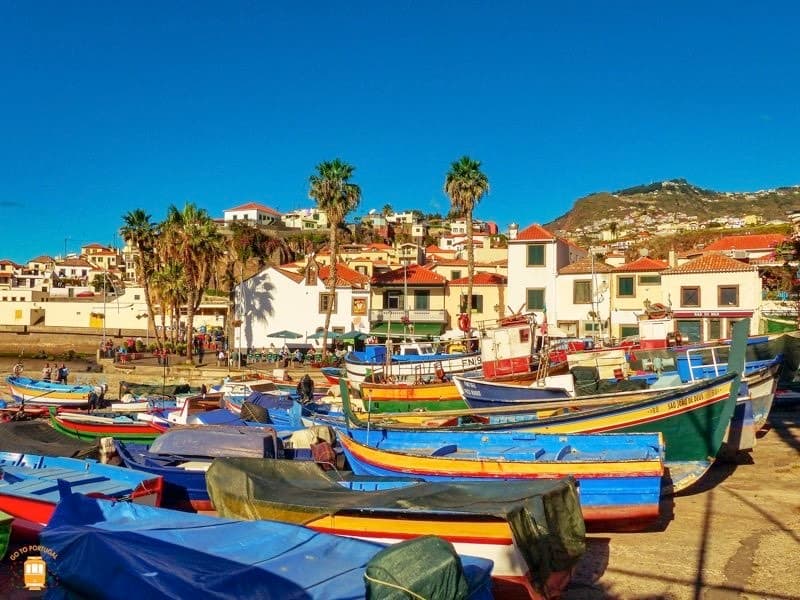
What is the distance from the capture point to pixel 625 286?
4853 cm

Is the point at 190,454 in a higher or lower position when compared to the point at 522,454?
lower

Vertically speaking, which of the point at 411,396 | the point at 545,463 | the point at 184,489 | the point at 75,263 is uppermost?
the point at 75,263

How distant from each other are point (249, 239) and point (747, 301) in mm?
67320

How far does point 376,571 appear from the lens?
7539 mm

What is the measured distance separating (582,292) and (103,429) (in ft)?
110

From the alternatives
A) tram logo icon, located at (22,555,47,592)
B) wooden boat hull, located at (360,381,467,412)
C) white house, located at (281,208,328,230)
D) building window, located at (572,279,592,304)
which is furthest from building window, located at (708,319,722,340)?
white house, located at (281,208,328,230)

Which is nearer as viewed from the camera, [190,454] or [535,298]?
[190,454]

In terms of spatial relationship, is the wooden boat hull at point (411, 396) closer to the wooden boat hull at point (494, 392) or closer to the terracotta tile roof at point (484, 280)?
the wooden boat hull at point (494, 392)

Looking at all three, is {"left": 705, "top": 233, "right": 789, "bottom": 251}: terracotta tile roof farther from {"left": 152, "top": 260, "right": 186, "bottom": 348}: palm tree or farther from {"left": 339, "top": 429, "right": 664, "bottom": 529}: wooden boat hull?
{"left": 339, "top": 429, "right": 664, "bottom": 529}: wooden boat hull

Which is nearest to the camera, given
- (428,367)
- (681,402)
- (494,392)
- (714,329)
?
(681,402)

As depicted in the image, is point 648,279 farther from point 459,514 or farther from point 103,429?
point 459,514

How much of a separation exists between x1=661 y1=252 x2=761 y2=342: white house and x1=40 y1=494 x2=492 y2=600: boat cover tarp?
37.8 m

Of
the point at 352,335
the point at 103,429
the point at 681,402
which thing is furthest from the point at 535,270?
the point at 681,402

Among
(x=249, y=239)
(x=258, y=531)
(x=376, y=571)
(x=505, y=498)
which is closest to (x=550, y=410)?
(x=505, y=498)
